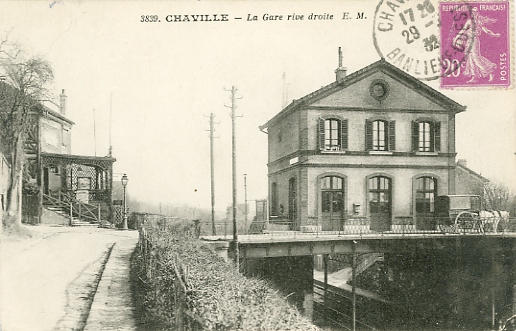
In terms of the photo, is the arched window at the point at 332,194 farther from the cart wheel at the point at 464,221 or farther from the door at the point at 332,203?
the cart wheel at the point at 464,221

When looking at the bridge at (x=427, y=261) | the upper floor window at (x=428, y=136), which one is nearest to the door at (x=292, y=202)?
the bridge at (x=427, y=261)

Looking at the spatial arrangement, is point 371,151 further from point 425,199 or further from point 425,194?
point 425,199

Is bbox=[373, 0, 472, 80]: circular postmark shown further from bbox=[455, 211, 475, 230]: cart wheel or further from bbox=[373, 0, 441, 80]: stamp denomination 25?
bbox=[455, 211, 475, 230]: cart wheel

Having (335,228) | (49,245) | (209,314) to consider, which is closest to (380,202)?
(335,228)

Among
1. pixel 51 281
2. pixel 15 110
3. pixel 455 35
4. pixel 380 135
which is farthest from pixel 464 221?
pixel 15 110

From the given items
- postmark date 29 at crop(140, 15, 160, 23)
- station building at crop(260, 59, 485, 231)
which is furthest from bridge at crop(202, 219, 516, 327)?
postmark date 29 at crop(140, 15, 160, 23)

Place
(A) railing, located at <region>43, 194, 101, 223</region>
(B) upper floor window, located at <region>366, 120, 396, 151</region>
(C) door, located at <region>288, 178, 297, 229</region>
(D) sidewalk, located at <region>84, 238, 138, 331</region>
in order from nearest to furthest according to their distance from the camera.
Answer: (D) sidewalk, located at <region>84, 238, 138, 331</region>
(B) upper floor window, located at <region>366, 120, 396, 151</region>
(C) door, located at <region>288, 178, 297, 229</region>
(A) railing, located at <region>43, 194, 101, 223</region>
